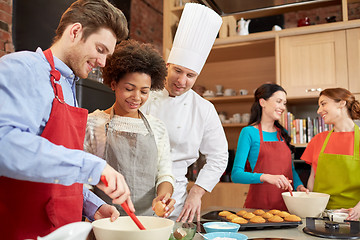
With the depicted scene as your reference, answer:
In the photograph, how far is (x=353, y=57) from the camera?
9.69ft

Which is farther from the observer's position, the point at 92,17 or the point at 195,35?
the point at 195,35

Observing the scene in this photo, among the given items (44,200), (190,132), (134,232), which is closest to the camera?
(134,232)

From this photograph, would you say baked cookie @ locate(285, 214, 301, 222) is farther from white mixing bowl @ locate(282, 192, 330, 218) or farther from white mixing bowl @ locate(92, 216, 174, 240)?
white mixing bowl @ locate(92, 216, 174, 240)

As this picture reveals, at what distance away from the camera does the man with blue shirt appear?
704mm

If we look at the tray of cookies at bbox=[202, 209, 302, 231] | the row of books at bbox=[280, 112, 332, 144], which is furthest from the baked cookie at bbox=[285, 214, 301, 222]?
the row of books at bbox=[280, 112, 332, 144]

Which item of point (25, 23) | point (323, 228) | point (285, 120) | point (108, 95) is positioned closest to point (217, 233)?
point (323, 228)

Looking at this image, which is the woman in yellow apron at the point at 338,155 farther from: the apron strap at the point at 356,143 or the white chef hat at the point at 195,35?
the white chef hat at the point at 195,35

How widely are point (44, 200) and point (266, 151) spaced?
1.72 m

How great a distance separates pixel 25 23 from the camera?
238 cm

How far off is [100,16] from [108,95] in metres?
1.77

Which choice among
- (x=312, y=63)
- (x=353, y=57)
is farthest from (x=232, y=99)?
(x=353, y=57)

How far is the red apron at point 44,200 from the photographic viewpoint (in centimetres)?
84

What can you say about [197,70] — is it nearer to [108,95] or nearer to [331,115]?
[331,115]

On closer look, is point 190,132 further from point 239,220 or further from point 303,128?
point 303,128
